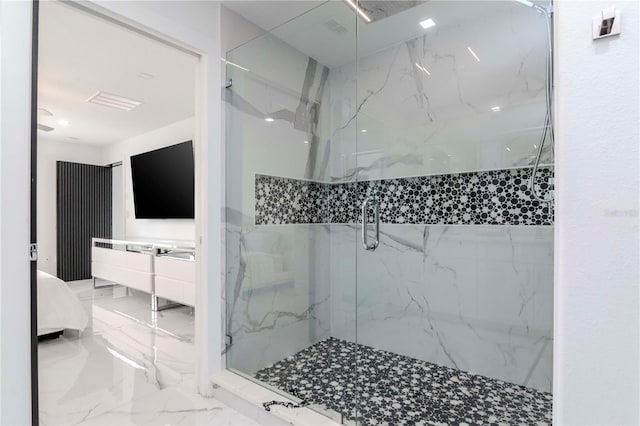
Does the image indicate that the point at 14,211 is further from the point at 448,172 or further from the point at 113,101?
the point at 113,101

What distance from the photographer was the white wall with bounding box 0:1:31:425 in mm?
1314

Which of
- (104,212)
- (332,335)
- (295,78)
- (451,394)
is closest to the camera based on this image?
(451,394)

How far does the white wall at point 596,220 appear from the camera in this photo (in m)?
0.76

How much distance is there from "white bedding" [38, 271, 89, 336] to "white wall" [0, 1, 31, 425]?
1841mm

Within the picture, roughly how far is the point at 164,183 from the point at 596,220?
4.71 metres

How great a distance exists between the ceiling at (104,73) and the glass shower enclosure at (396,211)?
90 centimetres

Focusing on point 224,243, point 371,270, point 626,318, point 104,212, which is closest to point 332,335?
point 371,270

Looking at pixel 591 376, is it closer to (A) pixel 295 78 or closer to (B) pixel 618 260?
(B) pixel 618 260

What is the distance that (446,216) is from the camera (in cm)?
241

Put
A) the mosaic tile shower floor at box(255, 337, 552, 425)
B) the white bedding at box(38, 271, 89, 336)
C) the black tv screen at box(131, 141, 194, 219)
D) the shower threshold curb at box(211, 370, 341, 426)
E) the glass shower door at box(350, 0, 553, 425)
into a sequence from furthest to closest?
the black tv screen at box(131, 141, 194, 219), the white bedding at box(38, 271, 89, 336), the glass shower door at box(350, 0, 553, 425), the mosaic tile shower floor at box(255, 337, 552, 425), the shower threshold curb at box(211, 370, 341, 426)

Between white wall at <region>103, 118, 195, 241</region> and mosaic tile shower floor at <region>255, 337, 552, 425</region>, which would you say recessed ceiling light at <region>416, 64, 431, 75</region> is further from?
white wall at <region>103, 118, 195, 241</region>

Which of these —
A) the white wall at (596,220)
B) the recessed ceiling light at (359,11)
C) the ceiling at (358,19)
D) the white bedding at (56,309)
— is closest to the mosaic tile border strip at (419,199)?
the ceiling at (358,19)

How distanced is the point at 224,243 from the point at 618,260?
189 cm

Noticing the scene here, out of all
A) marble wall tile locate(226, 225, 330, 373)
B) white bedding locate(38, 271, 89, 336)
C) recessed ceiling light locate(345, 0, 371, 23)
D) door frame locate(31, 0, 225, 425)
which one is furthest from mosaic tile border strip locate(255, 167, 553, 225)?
white bedding locate(38, 271, 89, 336)
